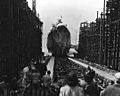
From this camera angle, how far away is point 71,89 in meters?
6.98

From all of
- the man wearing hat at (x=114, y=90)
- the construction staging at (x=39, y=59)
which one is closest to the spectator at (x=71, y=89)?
the man wearing hat at (x=114, y=90)

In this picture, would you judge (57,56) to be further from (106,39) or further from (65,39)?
(106,39)

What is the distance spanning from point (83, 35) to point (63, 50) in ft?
218

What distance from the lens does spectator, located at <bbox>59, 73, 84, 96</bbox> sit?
22.8 ft

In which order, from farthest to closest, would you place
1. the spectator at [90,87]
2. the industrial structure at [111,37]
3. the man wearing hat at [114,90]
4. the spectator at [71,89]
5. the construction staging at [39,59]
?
the industrial structure at [111,37], the construction staging at [39,59], the spectator at [90,87], the spectator at [71,89], the man wearing hat at [114,90]

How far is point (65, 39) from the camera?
3512cm

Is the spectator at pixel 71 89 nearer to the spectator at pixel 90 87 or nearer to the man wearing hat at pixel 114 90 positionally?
the man wearing hat at pixel 114 90

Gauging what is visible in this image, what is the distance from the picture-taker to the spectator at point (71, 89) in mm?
6944

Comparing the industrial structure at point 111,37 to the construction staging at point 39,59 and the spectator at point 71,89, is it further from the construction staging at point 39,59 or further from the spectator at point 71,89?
the spectator at point 71,89

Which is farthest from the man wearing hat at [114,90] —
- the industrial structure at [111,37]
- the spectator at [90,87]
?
the industrial structure at [111,37]

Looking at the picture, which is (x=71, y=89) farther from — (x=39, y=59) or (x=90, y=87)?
(x=39, y=59)

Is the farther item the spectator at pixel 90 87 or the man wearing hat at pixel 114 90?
the spectator at pixel 90 87

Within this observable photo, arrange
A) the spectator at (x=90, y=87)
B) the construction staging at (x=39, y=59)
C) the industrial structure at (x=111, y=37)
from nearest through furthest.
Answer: the spectator at (x=90, y=87), the construction staging at (x=39, y=59), the industrial structure at (x=111, y=37)

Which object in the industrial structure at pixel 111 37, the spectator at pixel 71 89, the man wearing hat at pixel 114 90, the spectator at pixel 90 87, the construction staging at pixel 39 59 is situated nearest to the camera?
the man wearing hat at pixel 114 90
